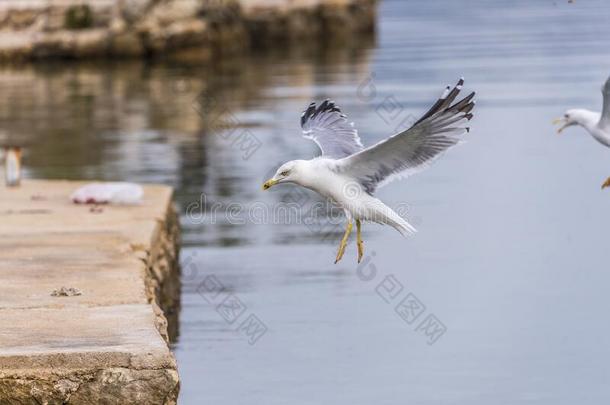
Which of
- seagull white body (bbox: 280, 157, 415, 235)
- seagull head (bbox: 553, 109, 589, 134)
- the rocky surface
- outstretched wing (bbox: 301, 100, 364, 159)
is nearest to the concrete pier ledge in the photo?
seagull white body (bbox: 280, 157, 415, 235)

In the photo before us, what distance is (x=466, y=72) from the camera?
33750 millimetres

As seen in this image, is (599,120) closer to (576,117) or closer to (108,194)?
(576,117)

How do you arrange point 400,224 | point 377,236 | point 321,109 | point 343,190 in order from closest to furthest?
point 400,224 < point 343,190 < point 321,109 < point 377,236

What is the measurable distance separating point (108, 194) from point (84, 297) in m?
4.36

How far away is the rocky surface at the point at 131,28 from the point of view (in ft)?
139

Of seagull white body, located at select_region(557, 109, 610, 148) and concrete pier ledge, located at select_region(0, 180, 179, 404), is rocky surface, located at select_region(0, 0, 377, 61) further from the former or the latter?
seagull white body, located at select_region(557, 109, 610, 148)

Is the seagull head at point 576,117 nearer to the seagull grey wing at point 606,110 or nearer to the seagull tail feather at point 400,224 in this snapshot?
the seagull grey wing at point 606,110

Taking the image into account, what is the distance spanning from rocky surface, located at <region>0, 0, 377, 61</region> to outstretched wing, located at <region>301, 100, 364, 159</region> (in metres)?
30.8

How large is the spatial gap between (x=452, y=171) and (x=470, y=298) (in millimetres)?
7368

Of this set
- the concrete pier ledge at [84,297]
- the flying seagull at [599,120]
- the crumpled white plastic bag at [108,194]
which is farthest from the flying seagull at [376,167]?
the crumpled white plastic bag at [108,194]

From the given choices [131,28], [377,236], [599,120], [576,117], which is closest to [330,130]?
[599,120]

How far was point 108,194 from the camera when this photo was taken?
49.8ft

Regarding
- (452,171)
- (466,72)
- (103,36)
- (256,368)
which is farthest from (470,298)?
(103,36)

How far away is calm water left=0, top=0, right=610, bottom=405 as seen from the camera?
37.7ft
